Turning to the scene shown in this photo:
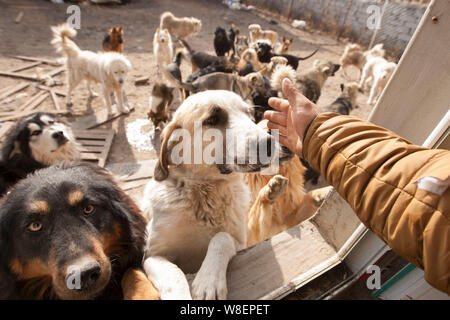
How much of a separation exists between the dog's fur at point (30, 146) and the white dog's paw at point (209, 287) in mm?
3609

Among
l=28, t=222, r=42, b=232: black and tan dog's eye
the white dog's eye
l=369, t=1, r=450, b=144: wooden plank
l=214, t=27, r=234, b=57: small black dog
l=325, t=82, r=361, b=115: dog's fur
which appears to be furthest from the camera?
l=214, t=27, r=234, b=57: small black dog

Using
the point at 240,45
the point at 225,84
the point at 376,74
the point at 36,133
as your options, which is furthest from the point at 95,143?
the point at 376,74

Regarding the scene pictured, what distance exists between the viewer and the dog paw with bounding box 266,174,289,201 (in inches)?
97.3

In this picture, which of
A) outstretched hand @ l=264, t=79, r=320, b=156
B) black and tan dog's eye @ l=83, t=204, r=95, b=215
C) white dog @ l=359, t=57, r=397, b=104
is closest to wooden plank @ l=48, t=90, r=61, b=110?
black and tan dog's eye @ l=83, t=204, r=95, b=215

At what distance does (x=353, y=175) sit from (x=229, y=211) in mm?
1300

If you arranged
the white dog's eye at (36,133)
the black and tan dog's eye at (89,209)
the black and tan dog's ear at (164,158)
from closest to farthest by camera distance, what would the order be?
the black and tan dog's eye at (89,209) < the black and tan dog's ear at (164,158) < the white dog's eye at (36,133)

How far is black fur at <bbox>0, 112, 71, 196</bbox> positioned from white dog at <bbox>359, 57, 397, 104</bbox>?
9.62 meters

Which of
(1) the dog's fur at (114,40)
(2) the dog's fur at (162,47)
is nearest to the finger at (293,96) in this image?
(2) the dog's fur at (162,47)

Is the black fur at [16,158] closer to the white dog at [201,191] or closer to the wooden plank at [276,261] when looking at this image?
the white dog at [201,191]

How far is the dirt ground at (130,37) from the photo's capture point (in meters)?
7.68

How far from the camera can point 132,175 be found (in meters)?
5.36

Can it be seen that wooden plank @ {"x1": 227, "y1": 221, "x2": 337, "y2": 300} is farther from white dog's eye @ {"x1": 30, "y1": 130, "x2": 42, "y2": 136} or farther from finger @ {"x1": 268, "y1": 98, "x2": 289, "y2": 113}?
white dog's eye @ {"x1": 30, "y1": 130, "x2": 42, "y2": 136}
